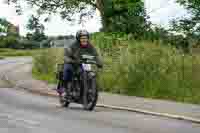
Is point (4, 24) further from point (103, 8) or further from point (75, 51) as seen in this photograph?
point (75, 51)

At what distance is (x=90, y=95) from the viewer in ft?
47.8

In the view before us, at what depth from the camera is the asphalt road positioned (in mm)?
10898

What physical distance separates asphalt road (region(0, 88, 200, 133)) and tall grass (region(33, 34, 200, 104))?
3264 millimetres

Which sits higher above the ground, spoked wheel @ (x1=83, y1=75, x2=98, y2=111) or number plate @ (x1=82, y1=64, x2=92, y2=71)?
number plate @ (x1=82, y1=64, x2=92, y2=71)

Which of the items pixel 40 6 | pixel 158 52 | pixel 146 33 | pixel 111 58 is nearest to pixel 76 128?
pixel 158 52

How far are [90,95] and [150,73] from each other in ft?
17.9

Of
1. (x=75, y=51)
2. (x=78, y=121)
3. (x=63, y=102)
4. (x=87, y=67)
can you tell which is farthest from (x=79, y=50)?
(x=78, y=121)

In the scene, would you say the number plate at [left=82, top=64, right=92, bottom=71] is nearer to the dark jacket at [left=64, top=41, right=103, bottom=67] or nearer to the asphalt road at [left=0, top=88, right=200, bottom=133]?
the dark jacket at [left=64, top=41, right=103, bottom=67]

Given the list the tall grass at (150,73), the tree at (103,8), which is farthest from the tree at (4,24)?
the tall grass at (150,73)

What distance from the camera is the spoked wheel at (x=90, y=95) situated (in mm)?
14352

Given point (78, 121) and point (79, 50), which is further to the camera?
point (79, 50)

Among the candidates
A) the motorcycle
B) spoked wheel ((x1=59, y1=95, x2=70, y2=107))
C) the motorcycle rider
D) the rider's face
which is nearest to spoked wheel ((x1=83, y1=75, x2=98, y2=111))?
the motorcycle

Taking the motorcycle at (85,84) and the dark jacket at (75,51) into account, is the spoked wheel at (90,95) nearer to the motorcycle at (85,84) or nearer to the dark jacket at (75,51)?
the motorcycle at (85,84)

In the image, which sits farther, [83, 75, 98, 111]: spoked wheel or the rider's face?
the rider's face
